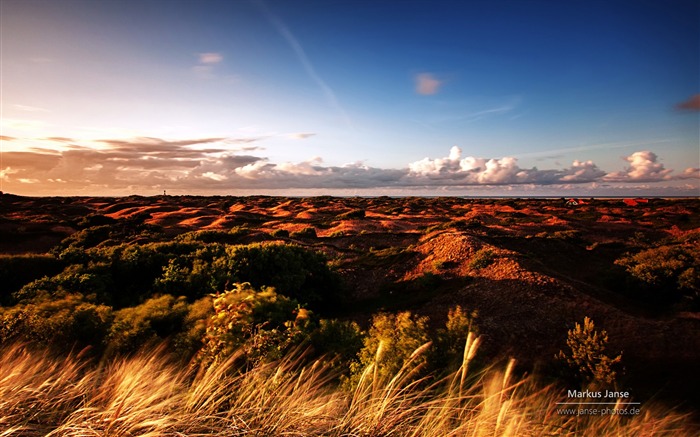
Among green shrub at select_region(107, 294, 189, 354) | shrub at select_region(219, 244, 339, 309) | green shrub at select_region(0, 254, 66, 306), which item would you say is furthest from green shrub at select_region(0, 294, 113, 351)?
green shrub at select_region(0, 254, 66, 306)

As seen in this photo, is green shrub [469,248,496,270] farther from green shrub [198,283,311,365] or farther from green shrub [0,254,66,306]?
green shrub [0,254,66,306]

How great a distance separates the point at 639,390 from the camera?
269 inches

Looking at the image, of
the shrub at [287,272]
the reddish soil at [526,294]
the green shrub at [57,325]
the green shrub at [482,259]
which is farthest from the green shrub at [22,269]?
the green shrub at [482,259]

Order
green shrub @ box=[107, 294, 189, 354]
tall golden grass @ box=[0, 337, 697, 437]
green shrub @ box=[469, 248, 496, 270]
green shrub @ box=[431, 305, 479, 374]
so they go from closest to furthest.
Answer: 1. tall golden grass @ box=[0, 337, 697, 437]
2. green shrub @ box=[431, 305, 479, 374]
3. green shrub @ box=[107, 294, 189, 354]
4. green shrub @ box=[469, 248, 496, 270]

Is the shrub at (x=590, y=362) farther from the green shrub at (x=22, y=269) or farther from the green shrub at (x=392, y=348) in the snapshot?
the green shrub at (x=22, y=269)

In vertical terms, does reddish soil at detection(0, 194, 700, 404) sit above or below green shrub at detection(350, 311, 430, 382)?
below

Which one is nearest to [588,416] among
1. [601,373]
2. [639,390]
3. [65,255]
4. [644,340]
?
[601,373]

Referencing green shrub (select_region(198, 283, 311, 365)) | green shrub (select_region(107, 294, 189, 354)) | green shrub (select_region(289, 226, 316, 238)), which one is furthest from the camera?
green shrub (select_region(289, 226, 316, 238))

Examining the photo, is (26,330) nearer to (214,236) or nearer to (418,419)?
(418,419)

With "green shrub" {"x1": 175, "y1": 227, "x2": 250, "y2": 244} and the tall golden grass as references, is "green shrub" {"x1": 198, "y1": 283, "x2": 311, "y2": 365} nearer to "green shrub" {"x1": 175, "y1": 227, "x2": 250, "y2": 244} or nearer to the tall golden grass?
the tall golden grass

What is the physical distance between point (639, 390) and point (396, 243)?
18.5m

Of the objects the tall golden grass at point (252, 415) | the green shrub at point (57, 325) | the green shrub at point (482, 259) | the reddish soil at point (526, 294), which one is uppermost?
the tall golden grass at point (252, 415)

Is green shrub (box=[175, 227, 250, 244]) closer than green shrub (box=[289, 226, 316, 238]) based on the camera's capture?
Yes

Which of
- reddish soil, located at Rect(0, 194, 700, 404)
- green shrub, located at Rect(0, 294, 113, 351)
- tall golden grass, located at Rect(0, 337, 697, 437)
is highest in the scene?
tall golden grass, located at Rect(0, 337, 697, 437)
